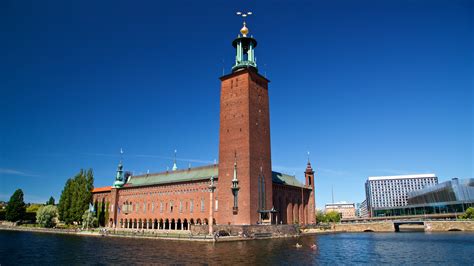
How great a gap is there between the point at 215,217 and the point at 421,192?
8840cm

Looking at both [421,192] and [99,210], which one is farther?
[421,192]

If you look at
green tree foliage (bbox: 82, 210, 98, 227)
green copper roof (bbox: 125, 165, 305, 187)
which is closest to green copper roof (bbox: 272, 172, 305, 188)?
green copper roof (bbox: 125, 165, 305, 187)

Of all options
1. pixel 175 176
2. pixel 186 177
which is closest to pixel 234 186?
pixel 186 177

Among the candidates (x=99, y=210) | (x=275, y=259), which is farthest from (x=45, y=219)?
(x=275, y=259)

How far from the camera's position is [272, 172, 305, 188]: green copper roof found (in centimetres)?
8032

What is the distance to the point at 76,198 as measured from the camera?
3383 inches

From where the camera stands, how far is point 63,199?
8938cm

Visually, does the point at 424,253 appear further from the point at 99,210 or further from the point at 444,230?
the point at 99,210

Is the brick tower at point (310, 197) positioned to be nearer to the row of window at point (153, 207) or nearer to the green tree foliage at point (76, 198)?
the row of window at point (153, 207)

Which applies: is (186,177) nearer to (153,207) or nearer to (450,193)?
(153,207)

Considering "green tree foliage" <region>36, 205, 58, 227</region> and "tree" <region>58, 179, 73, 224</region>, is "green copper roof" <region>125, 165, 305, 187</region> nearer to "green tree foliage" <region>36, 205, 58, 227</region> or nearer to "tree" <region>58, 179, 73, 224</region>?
"tree" <region>58, 179, 73, 224</region>

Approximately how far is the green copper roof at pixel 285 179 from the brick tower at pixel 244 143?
40.6 ft

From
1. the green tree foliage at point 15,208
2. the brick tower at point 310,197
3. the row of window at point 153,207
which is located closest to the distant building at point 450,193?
the brick tower at point 310,197

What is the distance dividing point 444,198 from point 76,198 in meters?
110
